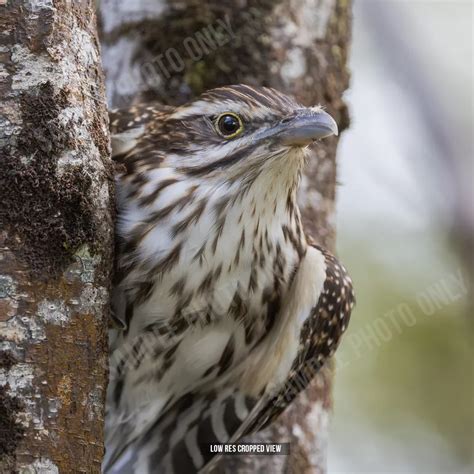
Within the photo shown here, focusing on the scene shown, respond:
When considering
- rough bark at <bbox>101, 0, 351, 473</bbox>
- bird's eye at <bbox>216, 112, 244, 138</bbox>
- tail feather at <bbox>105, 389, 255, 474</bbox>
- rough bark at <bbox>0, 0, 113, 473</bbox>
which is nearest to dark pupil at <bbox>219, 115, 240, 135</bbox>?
bird's eye at <bbox>216, 112, 244, 138</bbox>

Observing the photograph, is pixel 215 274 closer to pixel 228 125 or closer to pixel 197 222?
pixel 197 222

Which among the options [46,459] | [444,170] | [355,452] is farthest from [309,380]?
[355,452]

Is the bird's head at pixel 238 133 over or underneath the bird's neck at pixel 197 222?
over

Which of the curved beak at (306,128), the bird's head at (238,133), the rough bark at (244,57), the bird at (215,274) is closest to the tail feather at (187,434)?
the bird at (215,274)

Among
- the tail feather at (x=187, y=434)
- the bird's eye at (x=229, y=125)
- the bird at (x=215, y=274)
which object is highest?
the bird's eye at (x=229, y=125)

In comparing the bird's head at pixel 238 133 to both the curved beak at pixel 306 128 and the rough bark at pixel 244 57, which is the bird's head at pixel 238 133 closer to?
the curved beak at pixel 306 128

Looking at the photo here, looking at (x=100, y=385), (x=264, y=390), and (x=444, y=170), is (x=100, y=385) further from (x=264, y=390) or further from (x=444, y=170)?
(x=444, y=170)

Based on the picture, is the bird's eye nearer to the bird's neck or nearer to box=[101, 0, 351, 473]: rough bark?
the bird's neck
